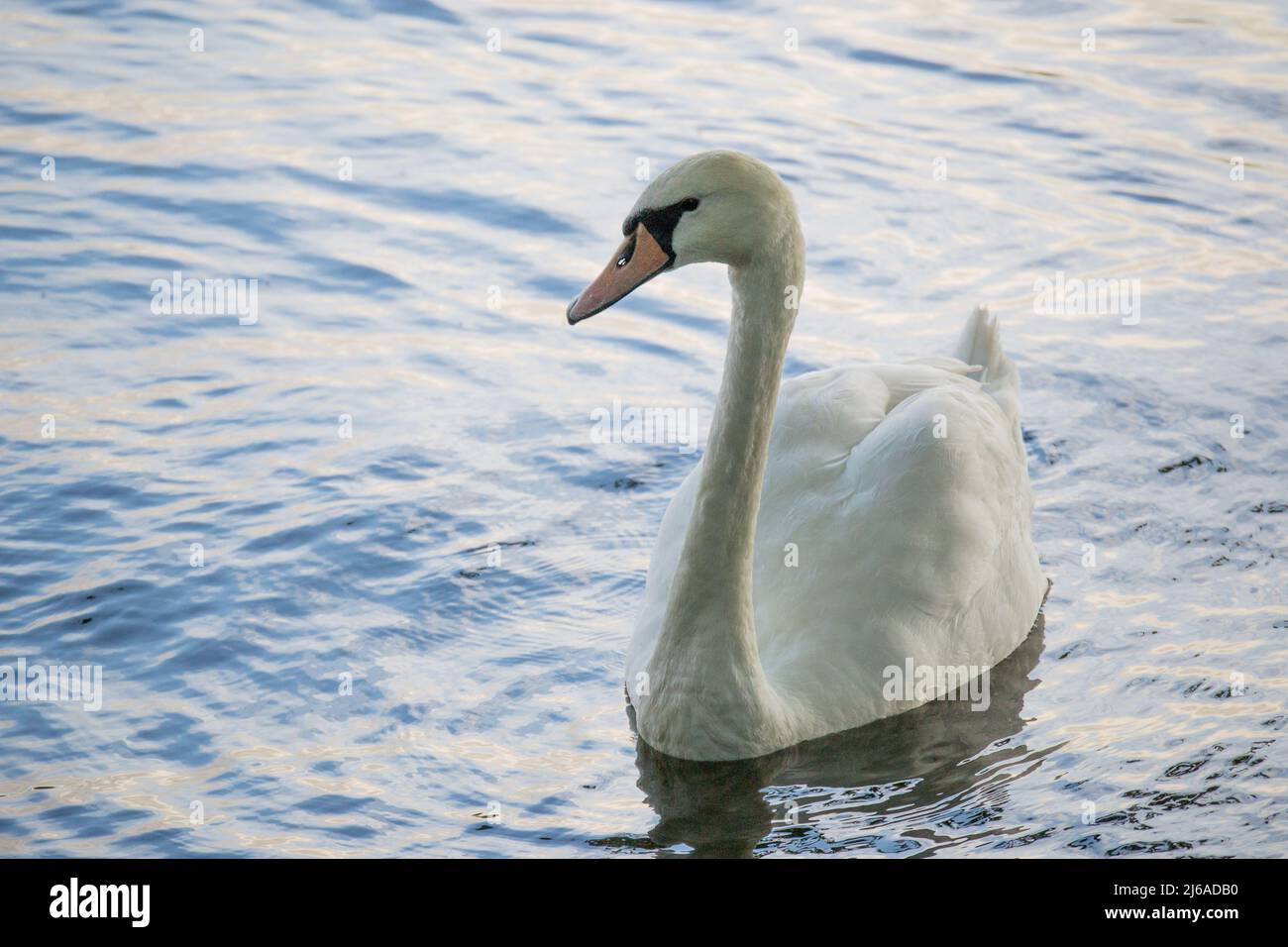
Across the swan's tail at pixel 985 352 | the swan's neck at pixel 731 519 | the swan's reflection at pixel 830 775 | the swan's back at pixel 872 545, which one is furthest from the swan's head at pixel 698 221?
the swan's tail at pixel 985 352

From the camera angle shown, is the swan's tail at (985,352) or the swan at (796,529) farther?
the swan's tail at (985,352)

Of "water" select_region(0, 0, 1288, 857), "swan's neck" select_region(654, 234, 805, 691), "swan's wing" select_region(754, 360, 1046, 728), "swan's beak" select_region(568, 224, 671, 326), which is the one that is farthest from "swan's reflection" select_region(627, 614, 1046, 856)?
"swan's beak" select_region(568, 224, 671, 326)

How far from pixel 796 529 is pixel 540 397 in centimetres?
302

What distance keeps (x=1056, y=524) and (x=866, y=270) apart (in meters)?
3.42

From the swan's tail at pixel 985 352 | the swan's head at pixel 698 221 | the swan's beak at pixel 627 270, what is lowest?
the swan's tail at pixel 985 352

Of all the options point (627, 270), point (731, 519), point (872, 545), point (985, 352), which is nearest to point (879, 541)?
point (872, 545)

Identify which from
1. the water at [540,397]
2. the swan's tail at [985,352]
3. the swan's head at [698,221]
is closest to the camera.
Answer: the swan's head at [698,221]

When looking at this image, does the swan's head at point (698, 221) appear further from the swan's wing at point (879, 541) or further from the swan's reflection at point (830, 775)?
the swan's reflection at point (830, 775)

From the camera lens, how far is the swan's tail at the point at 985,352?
27.7ft

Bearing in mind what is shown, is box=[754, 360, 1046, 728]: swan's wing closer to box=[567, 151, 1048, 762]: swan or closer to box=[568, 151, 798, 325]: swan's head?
box=[567, 151, 1048, 762]: swan

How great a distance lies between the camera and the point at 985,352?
8.53m

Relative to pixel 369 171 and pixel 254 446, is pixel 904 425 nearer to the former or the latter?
pixel 254 446

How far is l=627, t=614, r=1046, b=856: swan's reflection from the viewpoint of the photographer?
6.14 meters

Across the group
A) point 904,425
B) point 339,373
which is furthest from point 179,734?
point 339,373
